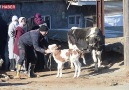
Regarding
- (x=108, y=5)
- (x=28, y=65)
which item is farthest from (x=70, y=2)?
(x=28, y=65)

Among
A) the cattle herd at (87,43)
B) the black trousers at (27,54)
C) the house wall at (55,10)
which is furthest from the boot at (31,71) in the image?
the house wall at (55,10)

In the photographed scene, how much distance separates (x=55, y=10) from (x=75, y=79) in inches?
381

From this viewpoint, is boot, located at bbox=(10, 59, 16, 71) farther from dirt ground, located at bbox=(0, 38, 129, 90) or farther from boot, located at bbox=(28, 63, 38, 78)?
boot, located at bbox=(28, 63, 38, 78)

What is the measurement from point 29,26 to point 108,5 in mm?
10614

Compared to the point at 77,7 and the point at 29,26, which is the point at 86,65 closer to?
the point at 29,26

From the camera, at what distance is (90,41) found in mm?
15500

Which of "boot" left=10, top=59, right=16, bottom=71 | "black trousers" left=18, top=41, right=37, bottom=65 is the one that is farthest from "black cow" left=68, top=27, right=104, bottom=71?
"boot" left=10, top=59, right=16, bottom=71

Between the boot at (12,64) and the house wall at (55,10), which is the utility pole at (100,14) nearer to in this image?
the boot at (12,64)

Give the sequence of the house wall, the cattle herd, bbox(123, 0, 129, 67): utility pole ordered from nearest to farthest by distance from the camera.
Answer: bbox(123, 0, 129, 67): utility pole → the cattle herd → the house wall

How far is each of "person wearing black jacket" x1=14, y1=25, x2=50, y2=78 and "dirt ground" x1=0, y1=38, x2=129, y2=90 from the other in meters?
0.39

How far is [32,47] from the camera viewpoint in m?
14.3

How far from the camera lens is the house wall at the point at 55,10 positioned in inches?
802

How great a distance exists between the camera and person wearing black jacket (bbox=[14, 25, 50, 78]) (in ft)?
44.3

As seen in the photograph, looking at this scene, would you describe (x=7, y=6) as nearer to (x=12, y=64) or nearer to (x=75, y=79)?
(x=12, y=64)
